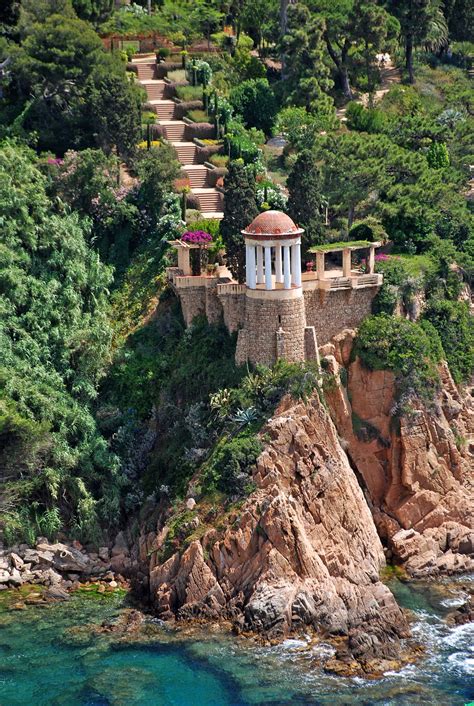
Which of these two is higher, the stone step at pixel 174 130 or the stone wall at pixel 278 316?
the stone step at pixel 174 130

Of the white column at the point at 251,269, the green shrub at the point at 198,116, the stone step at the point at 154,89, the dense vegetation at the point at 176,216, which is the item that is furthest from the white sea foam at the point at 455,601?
the stone step at the point at 154,89

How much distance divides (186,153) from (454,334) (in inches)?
739

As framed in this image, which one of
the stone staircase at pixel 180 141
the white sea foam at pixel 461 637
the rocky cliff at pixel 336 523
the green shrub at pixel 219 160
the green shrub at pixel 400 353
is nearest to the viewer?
the white sea foam at pixel 461 637

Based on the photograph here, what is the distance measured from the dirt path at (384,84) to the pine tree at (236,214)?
2053 cm

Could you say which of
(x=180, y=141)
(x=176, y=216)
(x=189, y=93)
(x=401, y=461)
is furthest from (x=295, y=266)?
(x=189, y=93)

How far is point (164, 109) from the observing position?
8431 centimetres

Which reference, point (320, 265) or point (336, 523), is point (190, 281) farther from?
point (336, 523)

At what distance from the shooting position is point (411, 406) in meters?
65.9

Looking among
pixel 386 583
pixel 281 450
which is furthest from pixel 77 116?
pixel 386 583

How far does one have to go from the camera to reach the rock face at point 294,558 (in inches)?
2292

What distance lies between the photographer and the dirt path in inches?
3471

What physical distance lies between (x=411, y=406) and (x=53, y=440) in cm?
1501

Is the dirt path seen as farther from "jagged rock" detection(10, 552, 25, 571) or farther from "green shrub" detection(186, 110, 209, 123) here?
"jagged rock" detection(10, 552, 25, 571)

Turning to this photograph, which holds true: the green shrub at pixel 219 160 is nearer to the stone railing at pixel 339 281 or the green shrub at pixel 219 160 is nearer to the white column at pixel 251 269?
the stone railing at pixel 339 281
